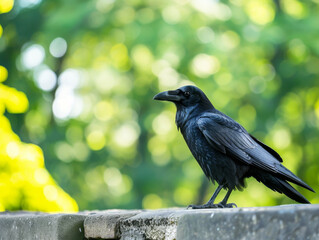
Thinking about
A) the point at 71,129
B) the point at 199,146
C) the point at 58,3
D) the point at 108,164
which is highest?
the point at 199,146

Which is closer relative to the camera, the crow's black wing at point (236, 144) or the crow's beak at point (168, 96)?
the crow's black wing at point (236, 144)

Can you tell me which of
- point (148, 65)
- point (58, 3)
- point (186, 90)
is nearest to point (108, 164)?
point (148, 65)

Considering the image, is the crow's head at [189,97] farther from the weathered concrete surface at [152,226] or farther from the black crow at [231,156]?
the weathered concrete surface at [152,226]

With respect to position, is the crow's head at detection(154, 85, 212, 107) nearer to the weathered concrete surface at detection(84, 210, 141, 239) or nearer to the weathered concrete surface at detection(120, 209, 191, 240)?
the weathered concrete surface at detection(84, 210, 141, 239)

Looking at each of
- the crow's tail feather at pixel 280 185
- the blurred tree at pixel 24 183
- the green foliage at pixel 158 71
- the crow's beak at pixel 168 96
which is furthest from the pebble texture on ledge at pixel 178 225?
the green foliage at pixel 158 71

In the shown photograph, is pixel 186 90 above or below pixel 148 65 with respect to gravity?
above

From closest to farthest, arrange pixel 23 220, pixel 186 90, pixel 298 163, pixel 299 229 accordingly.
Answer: pixel 299 229, pixel 23 220, pixel 186 90, pixel 298 163

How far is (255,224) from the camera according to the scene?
175 centimetres

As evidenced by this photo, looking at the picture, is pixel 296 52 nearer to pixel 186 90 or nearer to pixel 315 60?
pixel 315 60

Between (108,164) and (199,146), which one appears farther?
(108,164)

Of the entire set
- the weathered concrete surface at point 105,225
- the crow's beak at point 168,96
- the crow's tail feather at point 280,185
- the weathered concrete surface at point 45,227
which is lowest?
the weathered concrete surface at point 45,227

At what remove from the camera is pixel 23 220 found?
2861mm

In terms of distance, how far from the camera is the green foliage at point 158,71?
12375 mm

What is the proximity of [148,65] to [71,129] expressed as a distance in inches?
121
